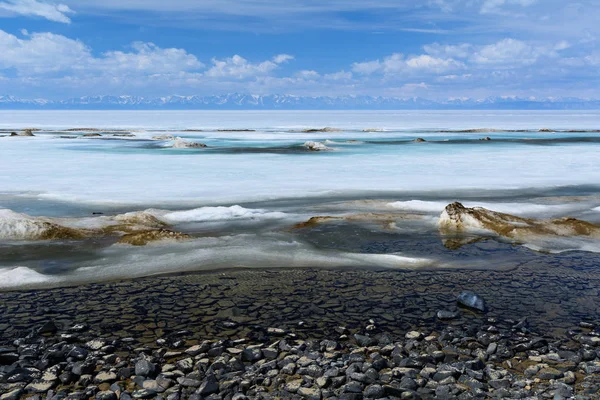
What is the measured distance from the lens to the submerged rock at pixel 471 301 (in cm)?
682

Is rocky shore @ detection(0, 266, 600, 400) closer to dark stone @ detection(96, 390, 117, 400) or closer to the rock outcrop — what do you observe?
dark stone @ detection(96, 390, 117, 400)

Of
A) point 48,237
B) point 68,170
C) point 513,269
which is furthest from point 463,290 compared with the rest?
point 68,170

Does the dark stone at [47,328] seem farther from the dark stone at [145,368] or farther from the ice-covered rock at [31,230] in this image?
the ice-covered rock at [31,230]

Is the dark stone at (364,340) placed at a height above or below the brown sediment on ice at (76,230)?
below

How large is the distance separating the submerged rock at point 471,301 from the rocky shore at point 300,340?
2cm

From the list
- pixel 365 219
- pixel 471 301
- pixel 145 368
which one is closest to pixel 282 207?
pixel 365 219

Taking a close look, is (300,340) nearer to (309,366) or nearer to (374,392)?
(309,366)

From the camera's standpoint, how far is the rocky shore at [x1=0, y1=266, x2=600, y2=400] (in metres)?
4.96

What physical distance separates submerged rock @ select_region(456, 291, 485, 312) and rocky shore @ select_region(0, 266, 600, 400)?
18 millimetres

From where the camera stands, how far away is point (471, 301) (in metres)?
6.87

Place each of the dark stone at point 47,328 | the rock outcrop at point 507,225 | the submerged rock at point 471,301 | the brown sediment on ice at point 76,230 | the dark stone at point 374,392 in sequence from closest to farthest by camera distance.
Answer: the dark stone at point 374,392 → the dark stone at point 47,328 → the submerged rock at point 471,301 → the brown sediment on ice at point 76,230 → the rock outcrop at point 507,225

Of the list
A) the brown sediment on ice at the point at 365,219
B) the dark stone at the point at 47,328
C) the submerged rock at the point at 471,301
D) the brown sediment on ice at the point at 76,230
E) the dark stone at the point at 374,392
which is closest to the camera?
the dark stone at the point at 374,392

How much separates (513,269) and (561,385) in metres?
3.84

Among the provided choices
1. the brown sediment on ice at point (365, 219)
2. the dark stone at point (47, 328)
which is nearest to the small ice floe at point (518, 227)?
the brown sediment on ice at point (365, 219)
